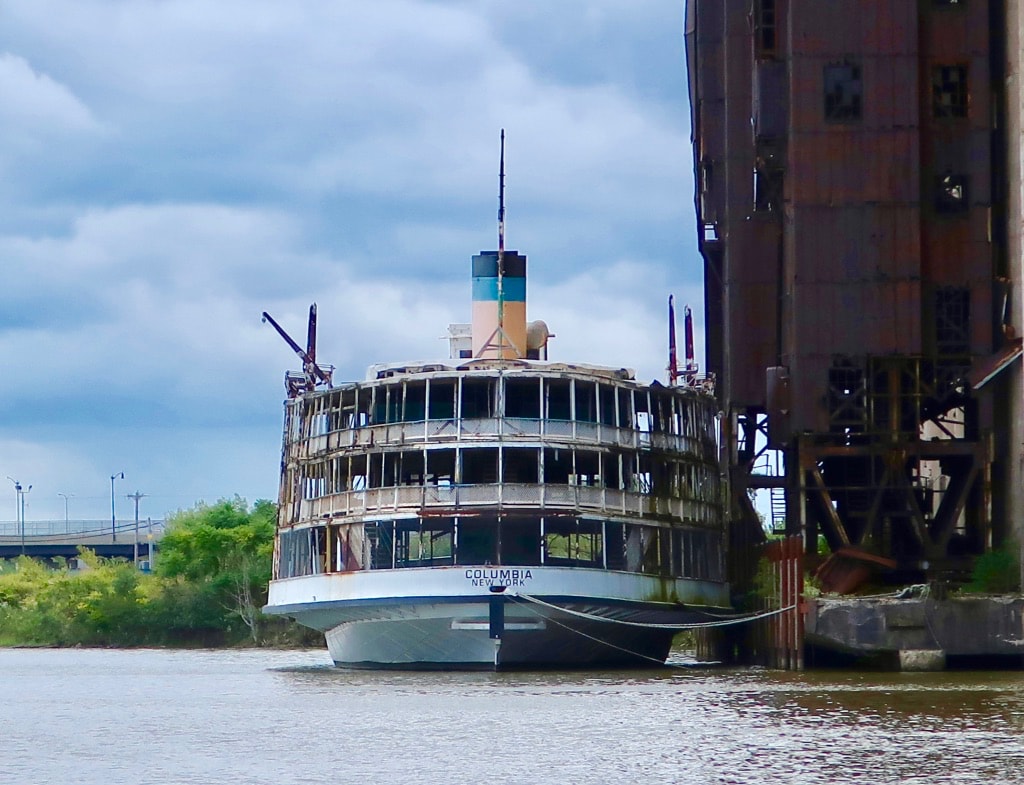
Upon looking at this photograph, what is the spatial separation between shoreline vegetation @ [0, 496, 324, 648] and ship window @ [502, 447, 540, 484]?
58.2 meters

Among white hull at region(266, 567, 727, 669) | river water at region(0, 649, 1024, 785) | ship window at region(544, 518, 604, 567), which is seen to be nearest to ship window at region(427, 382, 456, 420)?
ship window at region(544, 518, 604, 567)

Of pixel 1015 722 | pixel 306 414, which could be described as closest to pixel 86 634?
pixel 306 414

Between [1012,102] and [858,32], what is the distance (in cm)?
567

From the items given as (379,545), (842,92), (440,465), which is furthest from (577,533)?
(842,92)

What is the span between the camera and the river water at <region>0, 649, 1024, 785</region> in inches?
1224

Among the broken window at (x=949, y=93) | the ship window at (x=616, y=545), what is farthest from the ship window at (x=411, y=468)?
the broken window at (x=949, y=93)

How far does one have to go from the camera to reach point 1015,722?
38.0 m

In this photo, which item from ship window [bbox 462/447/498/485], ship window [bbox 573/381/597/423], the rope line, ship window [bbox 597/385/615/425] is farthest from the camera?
ship window [bbox 597/385/615/425]

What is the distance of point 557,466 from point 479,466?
9.89 ft

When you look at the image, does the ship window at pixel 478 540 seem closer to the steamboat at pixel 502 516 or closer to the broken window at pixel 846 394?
the steamboat at pixel 502 516

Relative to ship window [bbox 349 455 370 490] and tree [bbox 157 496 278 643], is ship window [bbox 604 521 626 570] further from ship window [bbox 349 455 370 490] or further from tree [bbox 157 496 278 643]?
tree [bbox 157 496 278 643]

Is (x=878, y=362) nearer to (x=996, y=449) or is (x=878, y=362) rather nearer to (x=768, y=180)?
(x=996, y=449)

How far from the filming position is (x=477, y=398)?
61875 mm

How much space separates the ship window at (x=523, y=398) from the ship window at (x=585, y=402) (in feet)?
4.06
